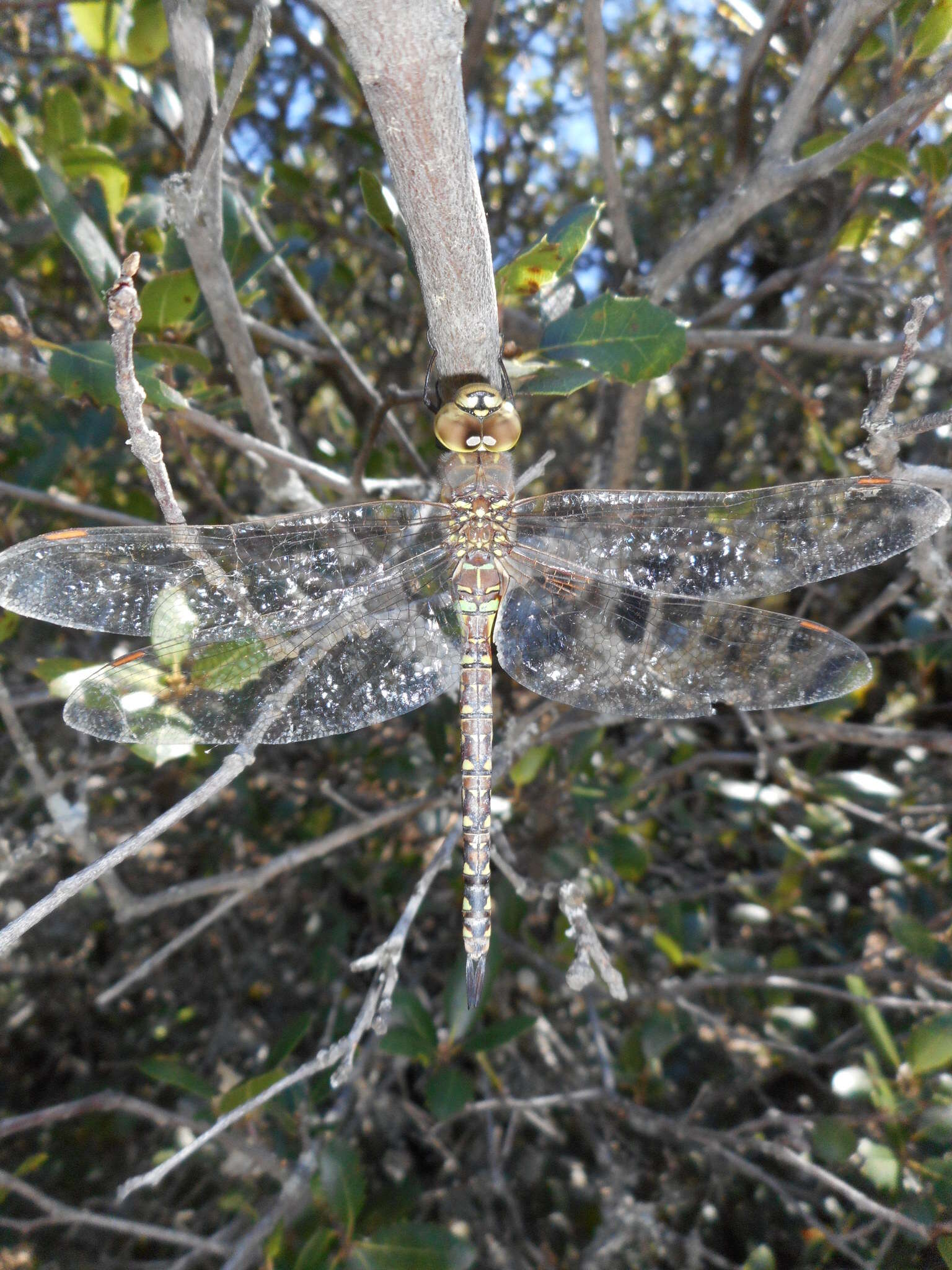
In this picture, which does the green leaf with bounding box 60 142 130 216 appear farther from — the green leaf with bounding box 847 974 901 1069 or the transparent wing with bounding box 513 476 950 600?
the green leaf with bounding box 847 974 901 1069

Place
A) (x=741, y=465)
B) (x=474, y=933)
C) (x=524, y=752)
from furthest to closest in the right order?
(x=741, y=465) < (x=524, y=752) < (x=474, y=933)

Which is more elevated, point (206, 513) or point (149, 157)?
point (149, 157)

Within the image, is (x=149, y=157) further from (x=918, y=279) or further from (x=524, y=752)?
(x=918, y=279)

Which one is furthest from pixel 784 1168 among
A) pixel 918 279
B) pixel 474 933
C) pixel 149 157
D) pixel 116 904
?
pixel 149 157

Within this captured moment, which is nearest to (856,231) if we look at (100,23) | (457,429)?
(457,429)

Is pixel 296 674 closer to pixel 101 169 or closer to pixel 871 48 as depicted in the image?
Result: pixel 101 169

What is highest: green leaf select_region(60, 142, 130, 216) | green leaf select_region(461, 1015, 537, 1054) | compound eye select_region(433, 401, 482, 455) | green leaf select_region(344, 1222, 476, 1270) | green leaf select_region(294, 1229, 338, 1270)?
green leaf select_region(60, 142, 130, 216)

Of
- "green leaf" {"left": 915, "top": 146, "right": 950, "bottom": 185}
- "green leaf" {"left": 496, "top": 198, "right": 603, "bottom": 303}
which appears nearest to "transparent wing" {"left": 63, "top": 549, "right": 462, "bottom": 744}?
"green leaf" {"left": 496, "top": 198, "right": 603, "bottom": 303}
